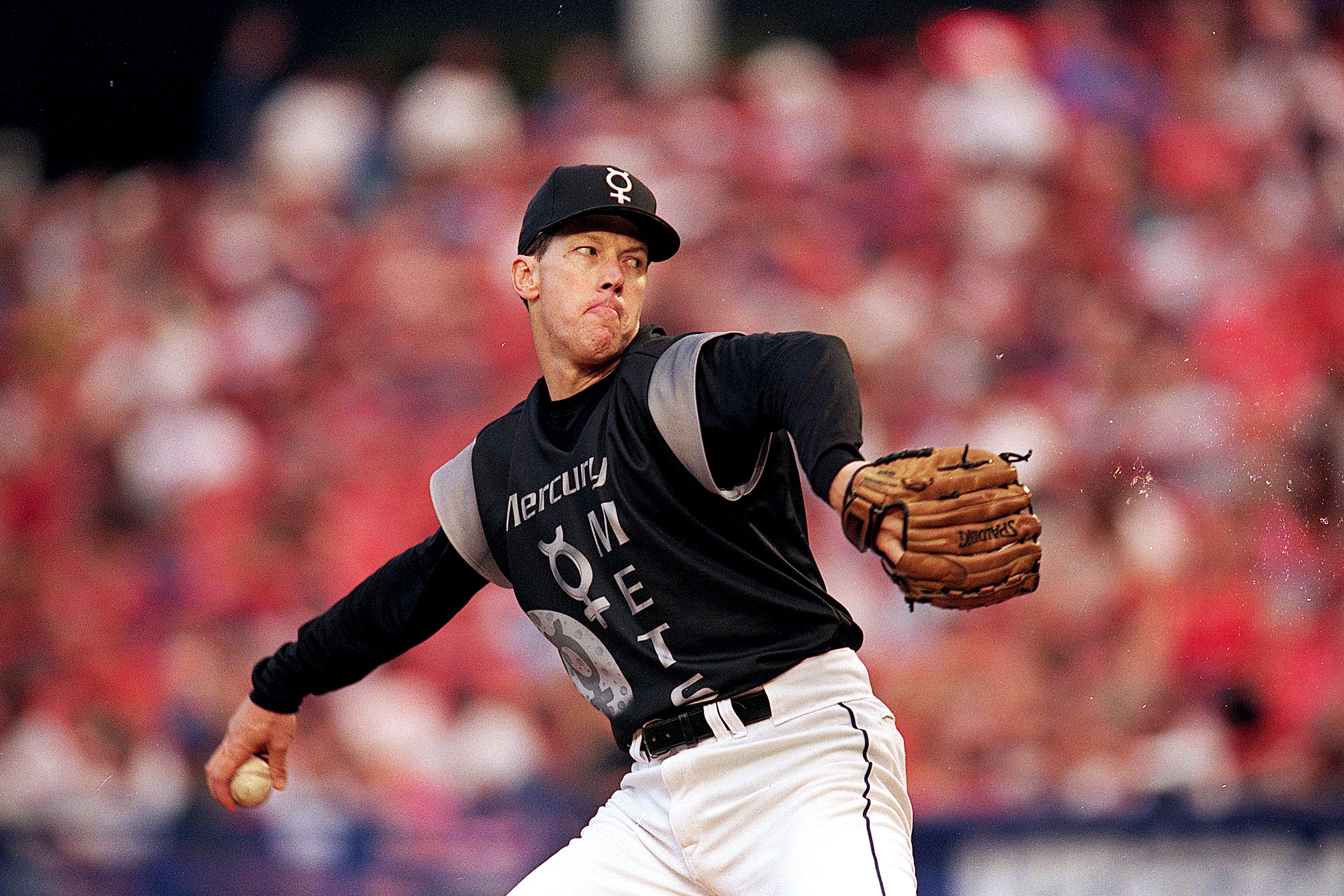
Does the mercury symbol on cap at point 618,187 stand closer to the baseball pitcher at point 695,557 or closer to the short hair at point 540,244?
the baseball pitcher at point 695,557

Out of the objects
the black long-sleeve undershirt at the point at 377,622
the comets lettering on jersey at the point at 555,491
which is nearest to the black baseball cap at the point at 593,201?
the comets lettering on jersey at the point at 555,491

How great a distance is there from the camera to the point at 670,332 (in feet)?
19.0

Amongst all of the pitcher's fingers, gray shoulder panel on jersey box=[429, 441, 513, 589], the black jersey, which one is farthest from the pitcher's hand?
the black jersey

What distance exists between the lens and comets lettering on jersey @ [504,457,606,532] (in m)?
2.35

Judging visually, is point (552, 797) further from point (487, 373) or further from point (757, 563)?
point (757, 563)

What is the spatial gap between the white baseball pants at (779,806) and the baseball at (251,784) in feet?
2.54

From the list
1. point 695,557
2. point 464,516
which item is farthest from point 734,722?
point 464,516

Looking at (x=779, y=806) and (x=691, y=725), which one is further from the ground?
(x=691, y=725)

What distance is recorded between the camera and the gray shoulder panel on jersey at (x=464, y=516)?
2.66m

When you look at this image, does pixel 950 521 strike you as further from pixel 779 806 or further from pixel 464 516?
pixel 464 516

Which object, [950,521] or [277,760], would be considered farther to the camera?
[277,760]

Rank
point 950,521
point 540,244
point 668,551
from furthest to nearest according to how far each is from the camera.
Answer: point 540,244, point 668,551, point 950,521

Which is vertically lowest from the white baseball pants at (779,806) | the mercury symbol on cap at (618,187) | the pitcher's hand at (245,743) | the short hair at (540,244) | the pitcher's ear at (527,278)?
the white baseball pants at (779,806)

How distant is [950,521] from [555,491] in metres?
0.88
